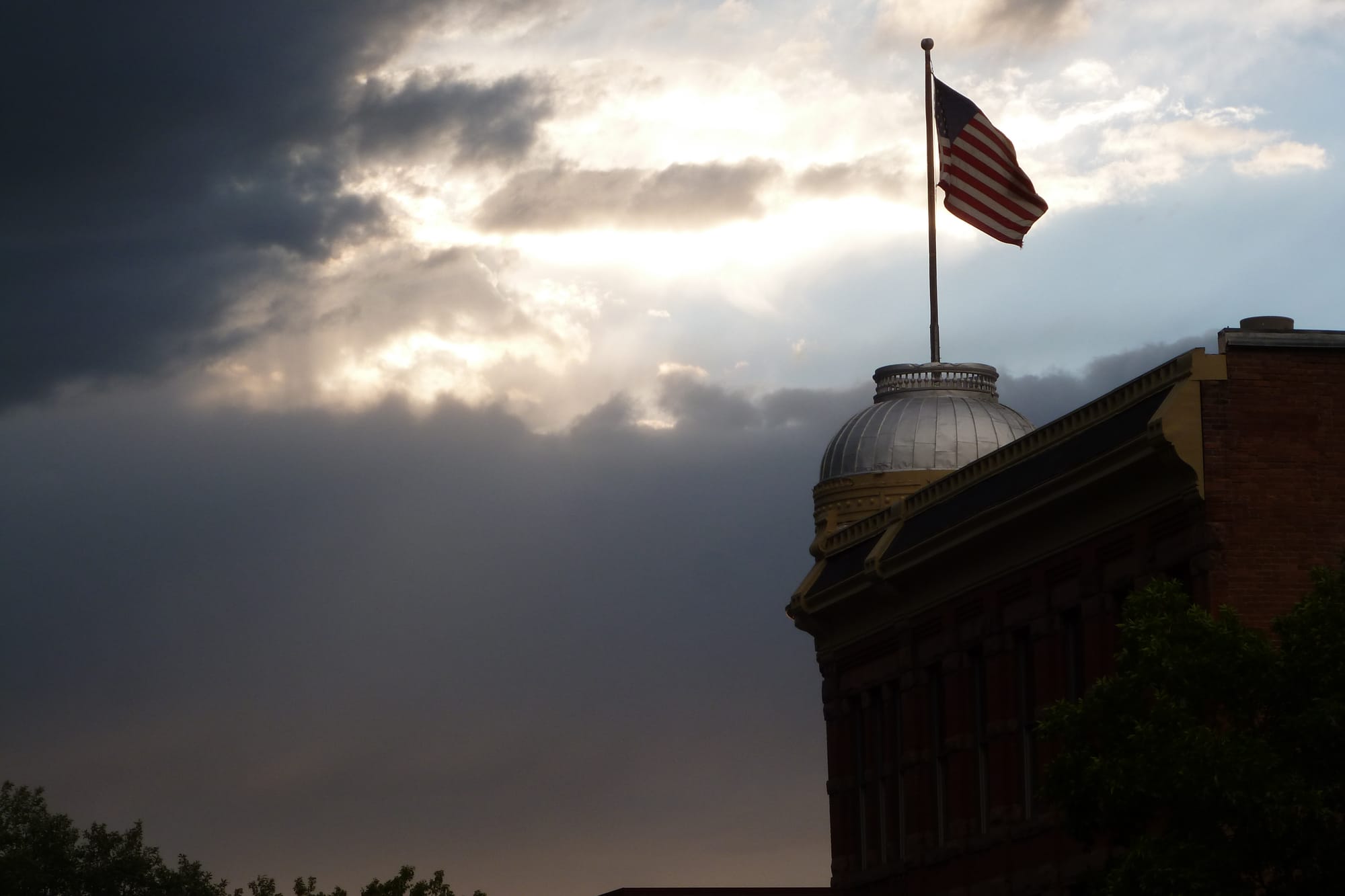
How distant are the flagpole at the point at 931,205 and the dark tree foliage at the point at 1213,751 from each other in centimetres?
2312

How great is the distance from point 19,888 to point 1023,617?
5068 cm

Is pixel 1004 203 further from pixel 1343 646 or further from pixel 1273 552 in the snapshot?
pixel 1343 646

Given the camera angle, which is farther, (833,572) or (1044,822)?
(833,572)

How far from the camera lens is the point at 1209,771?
26.7 m

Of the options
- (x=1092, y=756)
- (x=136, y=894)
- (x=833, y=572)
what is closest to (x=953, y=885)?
(x=833, y=572)

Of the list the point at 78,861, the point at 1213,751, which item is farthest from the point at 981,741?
the point at 78,861

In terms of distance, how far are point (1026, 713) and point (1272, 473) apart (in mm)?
7470

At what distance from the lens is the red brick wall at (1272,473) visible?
33562 mm

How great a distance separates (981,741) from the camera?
41.5 metres

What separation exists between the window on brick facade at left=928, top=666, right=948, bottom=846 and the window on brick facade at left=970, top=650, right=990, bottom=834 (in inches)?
52.6

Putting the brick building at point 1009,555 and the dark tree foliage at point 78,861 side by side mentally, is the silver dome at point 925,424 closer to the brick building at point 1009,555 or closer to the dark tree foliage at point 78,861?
the brick building at point 1009,555

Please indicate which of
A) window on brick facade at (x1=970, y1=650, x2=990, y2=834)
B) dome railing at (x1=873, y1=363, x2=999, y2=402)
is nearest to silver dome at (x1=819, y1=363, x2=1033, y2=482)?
dome railing at (x1=873, y1=363, x2=999, y2=402)

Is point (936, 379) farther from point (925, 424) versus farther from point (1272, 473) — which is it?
point (1272, 473)

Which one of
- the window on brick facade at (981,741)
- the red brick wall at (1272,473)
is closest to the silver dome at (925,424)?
the window on brick facade at (981,741)
